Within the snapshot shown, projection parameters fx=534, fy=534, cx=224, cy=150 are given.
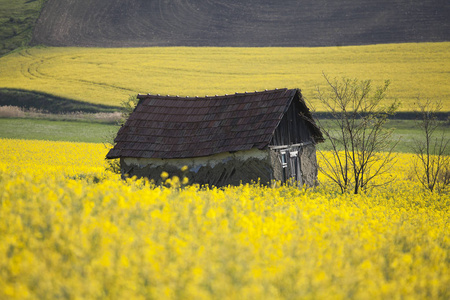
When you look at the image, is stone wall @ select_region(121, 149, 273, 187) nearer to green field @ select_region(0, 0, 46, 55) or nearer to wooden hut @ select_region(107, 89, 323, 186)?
wooden hut @ select_region(107, 89, 323, 186)

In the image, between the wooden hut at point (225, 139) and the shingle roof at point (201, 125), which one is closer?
the wooden hut at point (225, 139)

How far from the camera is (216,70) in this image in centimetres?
5531

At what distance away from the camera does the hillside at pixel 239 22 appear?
218 ft

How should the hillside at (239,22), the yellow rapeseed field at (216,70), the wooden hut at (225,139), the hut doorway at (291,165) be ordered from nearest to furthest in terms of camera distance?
the wooden hut at (225,139), the hut doorway at (291,165), the yellow rapeseed field at (216,70), the hillside at (239,22)

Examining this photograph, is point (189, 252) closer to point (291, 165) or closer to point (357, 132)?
point (357, 132)

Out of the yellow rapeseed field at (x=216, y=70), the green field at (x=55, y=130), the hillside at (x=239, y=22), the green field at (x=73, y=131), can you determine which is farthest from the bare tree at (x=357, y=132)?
the hillside at (x=239, y=22)

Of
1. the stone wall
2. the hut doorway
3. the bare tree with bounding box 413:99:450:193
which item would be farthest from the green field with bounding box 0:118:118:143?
the bare tree with bounding box 413:99:450:193

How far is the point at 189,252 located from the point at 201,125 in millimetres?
13612

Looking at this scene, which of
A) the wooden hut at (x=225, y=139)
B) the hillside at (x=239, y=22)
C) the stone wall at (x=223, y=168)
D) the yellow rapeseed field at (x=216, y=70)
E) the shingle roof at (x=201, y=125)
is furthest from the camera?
the hillside at (x=239, y=22)

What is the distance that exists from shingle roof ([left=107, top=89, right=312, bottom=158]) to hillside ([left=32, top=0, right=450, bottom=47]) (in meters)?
46.8

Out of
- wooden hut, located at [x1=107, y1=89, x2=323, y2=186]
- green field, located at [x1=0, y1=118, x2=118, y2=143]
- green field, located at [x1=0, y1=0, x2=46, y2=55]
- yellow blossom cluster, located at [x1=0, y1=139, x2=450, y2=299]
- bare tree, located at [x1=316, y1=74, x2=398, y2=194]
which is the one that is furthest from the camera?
green field, located at [x1=0, y1=0, x2=46, y2=55]

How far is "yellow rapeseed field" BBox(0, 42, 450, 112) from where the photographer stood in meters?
47.1

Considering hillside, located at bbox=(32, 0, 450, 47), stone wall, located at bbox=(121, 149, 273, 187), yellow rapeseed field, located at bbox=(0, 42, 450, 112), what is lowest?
stone wall, located at bbox=(121, 149, 273, 187)

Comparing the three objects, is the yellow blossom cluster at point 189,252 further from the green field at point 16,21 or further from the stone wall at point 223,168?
the green field at point 16,21
